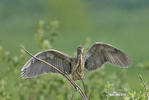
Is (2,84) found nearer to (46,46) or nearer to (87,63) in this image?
(46,46)

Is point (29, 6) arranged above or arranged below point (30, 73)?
above

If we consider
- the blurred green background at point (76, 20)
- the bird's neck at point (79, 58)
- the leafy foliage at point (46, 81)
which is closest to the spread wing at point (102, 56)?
the bird's neck at point (79, 58)

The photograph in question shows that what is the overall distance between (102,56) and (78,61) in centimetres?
33

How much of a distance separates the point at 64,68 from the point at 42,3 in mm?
49968

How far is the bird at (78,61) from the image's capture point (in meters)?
4.06

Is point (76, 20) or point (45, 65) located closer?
point (45, 65)

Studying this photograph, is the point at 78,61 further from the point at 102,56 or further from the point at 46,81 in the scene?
the point at 46,81

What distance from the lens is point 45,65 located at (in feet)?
13.7

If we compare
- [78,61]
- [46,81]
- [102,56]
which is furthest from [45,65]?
[46,81]

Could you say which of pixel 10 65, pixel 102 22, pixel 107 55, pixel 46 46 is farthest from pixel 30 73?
pixel 102 22

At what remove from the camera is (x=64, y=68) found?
4250 millimetres

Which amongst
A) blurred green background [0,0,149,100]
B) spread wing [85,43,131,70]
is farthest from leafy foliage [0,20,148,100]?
blurred green background [0,0,149,100]

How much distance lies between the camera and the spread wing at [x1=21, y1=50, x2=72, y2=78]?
157 inches

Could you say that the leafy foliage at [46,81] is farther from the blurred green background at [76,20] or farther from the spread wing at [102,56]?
the blurred green background at [76,20]
